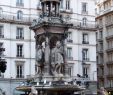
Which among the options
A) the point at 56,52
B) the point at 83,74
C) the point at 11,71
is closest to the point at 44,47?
the point at 56,52

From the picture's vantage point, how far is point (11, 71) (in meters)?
79.1

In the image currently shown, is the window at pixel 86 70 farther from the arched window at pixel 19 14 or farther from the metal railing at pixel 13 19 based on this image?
the arched window at pixel 19 14

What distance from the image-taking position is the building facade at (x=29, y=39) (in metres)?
79.3

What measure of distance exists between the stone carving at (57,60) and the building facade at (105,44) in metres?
59.9

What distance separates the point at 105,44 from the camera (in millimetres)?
99062

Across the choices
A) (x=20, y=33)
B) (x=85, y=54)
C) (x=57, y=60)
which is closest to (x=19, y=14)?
(x=20, y=33)

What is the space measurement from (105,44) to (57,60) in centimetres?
6311

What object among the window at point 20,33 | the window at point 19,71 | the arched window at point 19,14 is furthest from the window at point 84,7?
the window at point 19,71

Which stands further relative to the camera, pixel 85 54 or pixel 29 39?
pixel 85 54

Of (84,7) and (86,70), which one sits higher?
(84,7)

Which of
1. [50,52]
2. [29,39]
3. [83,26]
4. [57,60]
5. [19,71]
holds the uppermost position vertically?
[83,26]

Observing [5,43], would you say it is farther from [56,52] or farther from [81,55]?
[56,52]

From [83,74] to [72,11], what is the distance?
13.7 metres

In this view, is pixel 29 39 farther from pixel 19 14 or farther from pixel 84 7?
pixel 84 7
